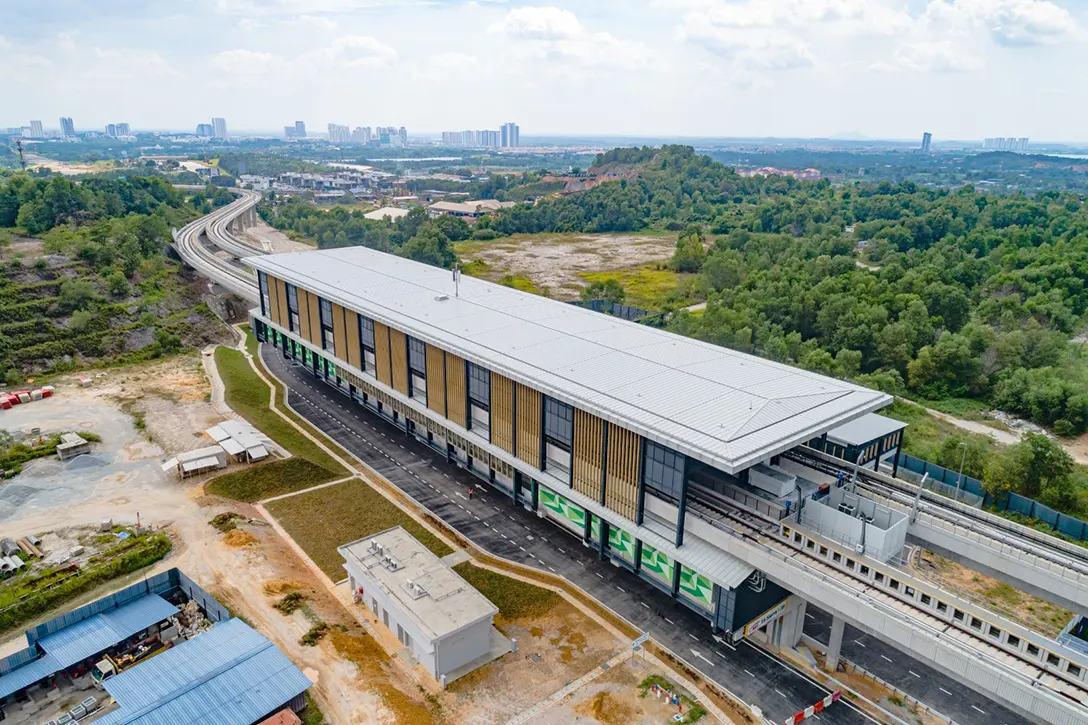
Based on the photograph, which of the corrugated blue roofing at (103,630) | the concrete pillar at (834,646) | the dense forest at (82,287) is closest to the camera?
the corrugated blue roofing at (103,630)

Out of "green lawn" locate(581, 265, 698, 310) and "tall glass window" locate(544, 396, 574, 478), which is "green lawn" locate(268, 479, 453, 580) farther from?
"green lawn" locate(581, 265, 698, 310)

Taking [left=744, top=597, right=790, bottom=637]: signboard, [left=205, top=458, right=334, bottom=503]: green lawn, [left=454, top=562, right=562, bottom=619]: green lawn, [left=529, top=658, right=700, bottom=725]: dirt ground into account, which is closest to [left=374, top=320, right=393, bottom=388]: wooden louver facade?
[left=205, top=458, right=334, bottom=503]: green lawn

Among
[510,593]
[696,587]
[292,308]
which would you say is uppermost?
[292,308]

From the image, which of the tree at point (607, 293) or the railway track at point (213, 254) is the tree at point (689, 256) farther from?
the railway track at point (213, 254)

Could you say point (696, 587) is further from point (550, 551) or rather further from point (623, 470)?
point (550, 551)

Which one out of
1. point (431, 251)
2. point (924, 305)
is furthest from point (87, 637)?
point (431, 251)

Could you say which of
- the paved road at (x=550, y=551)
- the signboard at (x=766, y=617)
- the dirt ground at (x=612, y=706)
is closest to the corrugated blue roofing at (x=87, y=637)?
the paved road at (x=550, y=551)
